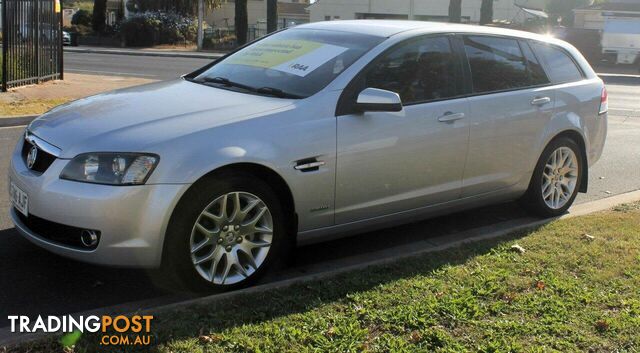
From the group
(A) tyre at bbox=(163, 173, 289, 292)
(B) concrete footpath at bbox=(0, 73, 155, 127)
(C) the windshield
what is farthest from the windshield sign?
(B) concrete footpath at bbox=(0, 73, 155, 127)

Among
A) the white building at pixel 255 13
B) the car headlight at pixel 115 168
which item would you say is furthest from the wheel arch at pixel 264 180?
the white building at pixel 255 13

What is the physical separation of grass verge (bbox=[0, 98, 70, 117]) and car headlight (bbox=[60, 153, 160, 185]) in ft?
24.5

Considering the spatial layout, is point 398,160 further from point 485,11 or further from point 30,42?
point 485,11

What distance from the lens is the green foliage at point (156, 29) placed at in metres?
44.5

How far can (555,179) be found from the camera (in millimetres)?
5879

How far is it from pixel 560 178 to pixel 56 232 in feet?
13.9

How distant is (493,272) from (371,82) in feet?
4.94

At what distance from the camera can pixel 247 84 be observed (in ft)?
15.4

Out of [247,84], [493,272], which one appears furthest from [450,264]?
[247,84]

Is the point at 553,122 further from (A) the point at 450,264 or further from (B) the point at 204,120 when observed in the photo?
(B) the point at 204,120

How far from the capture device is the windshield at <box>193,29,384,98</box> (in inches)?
177

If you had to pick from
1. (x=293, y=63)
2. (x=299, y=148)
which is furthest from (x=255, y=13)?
(x=299, y=148)

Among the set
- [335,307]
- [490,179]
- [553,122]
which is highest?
[553,122]

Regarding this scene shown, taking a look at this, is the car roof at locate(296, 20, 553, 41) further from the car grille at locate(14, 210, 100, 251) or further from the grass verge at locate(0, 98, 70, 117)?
the grass verge at locate(0, 98, 70, 117)
